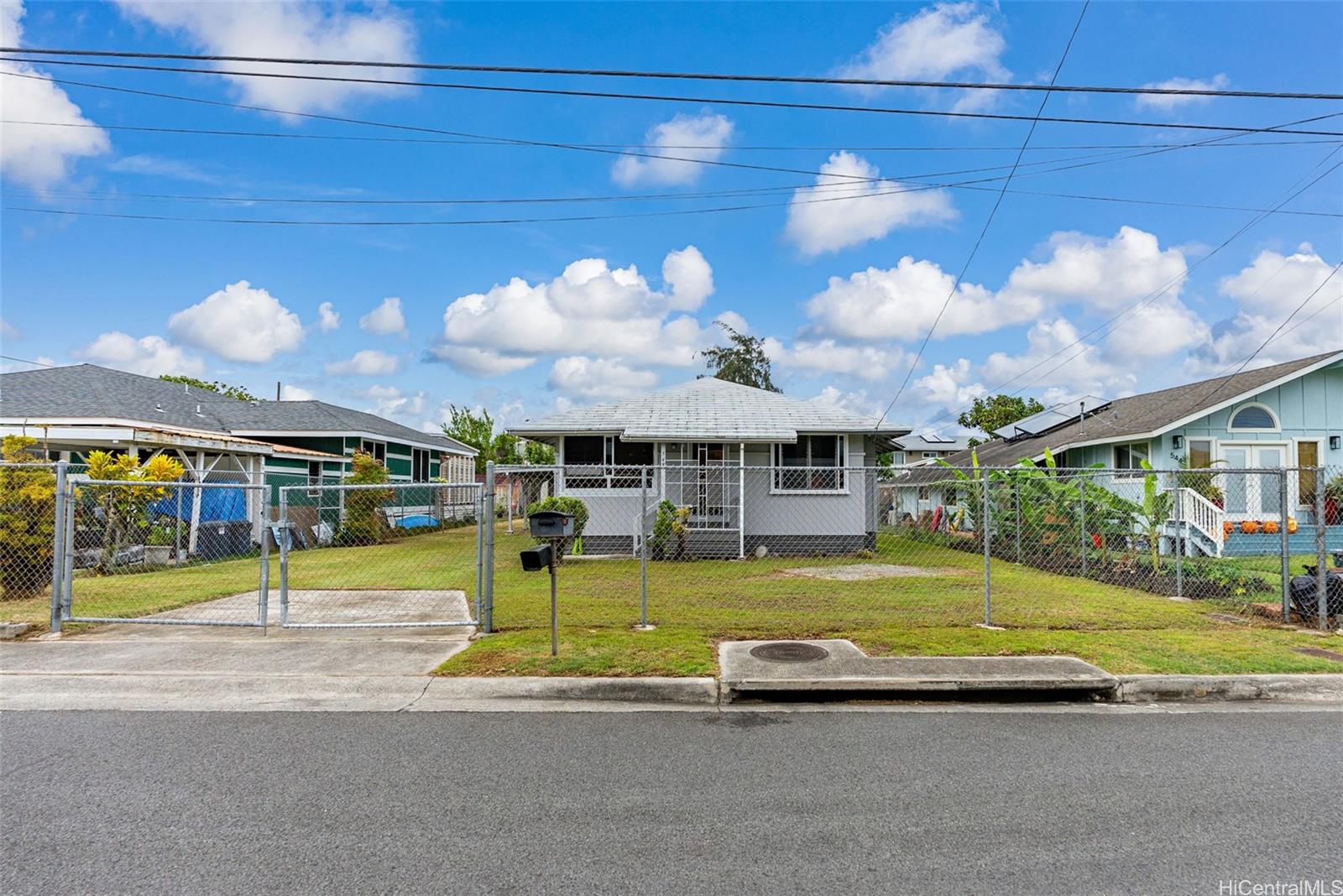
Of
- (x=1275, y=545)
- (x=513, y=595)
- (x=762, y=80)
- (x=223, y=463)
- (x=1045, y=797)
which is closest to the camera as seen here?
(x=1045, y=797)

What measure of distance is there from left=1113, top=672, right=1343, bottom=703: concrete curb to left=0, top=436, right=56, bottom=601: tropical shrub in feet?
43.5

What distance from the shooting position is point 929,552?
18656 mm

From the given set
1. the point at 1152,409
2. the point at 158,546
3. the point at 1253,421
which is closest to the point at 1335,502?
the point at 1253,421

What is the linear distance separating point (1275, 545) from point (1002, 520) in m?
5.83

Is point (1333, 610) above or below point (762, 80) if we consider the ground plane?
below

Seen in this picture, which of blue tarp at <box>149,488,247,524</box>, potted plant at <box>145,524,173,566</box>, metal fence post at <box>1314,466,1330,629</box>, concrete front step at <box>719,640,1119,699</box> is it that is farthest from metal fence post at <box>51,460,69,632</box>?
metal fence post at <box>1314,466,1330,629</box>

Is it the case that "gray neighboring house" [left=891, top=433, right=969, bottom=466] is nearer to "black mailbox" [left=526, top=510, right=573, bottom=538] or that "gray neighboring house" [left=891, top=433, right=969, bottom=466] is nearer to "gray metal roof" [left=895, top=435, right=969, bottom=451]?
"gray metal roof" [left=895, top=435, right=969, bottom=451]

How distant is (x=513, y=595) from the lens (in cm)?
1123

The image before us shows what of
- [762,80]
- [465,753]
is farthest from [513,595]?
[762,80]

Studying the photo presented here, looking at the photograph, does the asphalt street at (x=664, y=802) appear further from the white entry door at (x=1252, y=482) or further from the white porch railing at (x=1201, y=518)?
the white entry door at (x=1252, y=482)

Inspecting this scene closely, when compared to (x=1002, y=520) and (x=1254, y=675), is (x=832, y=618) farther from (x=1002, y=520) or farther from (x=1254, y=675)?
(x=1002, y=520)

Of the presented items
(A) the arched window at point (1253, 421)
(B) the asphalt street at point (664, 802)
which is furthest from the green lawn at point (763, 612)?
(A) the arched window at point (1253, 421)

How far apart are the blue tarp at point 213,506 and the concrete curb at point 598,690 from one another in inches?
556

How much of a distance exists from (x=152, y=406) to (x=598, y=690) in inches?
869
